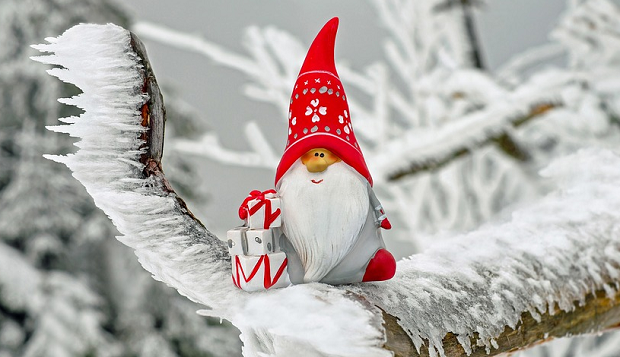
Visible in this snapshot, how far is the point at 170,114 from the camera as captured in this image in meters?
1.49

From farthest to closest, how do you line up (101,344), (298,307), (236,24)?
(236,24), (101,344), (298,307)

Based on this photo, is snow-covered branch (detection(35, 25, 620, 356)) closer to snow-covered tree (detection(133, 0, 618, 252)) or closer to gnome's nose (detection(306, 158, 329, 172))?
gnome's nose (detection(306, 158, 329, 172))

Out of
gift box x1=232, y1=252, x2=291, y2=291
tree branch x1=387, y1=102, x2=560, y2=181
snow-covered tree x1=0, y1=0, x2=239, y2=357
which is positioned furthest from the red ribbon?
snow-covered tree x1=0, y1=0, x2=239, y2=357

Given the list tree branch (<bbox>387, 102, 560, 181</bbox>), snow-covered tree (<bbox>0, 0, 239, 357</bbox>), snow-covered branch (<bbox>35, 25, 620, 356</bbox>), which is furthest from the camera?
snow-covered tree (<bbox>0, 0, 239, 357</bbox>)

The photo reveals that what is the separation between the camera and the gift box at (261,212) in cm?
23

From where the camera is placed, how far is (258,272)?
209 mm

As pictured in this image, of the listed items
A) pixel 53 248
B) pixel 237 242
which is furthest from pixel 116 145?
pixel 53 248

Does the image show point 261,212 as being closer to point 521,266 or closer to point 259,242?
point 259,242

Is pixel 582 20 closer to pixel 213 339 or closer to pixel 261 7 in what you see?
pixel 213 339

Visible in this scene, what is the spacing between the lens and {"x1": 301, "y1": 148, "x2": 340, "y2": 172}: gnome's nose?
25cm

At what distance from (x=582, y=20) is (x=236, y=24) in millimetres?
1624

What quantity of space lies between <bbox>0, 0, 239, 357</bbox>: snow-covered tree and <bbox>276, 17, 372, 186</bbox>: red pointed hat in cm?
116

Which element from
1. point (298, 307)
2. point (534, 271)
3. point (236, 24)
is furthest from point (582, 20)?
point (236, 24)

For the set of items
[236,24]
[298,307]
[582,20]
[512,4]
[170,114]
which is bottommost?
[298,307]
